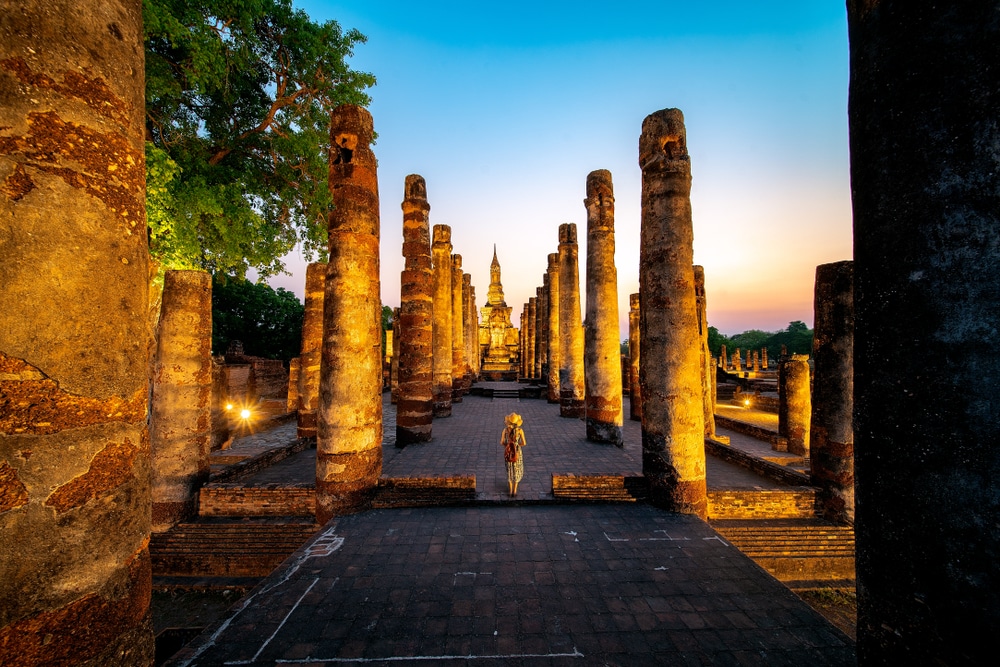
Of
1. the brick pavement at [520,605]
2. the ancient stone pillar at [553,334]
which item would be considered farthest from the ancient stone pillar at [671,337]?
the ancient stone pillar at [553,334]

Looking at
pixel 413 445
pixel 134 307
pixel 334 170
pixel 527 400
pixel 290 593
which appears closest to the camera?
pixel 134 307

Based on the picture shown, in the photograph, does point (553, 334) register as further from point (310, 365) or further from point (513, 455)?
point (513, 455)

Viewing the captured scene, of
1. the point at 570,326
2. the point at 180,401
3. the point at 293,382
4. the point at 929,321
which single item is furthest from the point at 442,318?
the point at 929,321

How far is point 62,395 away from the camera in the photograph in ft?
5.18

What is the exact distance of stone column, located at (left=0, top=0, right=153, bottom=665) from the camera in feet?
4.81

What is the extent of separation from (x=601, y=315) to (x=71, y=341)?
1058 cm

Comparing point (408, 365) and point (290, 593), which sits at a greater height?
point (408, 365)

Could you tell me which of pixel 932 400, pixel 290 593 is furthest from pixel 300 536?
pixel 932 400

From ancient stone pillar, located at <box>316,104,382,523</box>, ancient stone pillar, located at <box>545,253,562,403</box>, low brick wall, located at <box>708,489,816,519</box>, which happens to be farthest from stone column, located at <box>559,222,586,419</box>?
ancient stone pillar, located at <box>316,104,382,523</box>

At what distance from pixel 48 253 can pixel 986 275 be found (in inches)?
139

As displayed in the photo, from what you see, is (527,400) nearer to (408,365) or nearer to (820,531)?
(408,365)

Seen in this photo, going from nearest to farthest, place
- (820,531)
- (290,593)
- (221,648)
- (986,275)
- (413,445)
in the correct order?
1. (986,275)
2. (221,648)
3. (290,593)
4. (820,531)
5. (413,445)

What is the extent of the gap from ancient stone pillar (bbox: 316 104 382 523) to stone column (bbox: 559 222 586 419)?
827 centimetres

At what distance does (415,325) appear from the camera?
10.8m
